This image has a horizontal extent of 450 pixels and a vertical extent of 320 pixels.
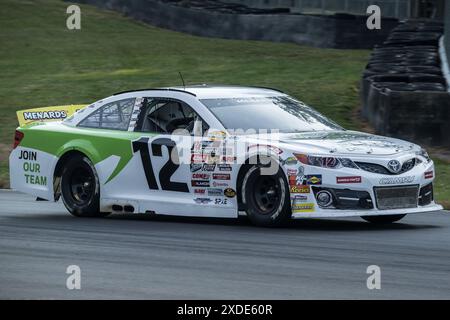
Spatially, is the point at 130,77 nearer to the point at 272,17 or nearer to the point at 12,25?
the point at 272,17

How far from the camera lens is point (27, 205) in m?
14.6

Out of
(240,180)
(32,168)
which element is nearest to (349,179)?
(240,180)

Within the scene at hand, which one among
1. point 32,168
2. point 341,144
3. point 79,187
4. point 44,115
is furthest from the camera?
point 44,115

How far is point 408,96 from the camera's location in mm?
18109

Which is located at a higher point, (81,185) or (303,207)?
(303,207)

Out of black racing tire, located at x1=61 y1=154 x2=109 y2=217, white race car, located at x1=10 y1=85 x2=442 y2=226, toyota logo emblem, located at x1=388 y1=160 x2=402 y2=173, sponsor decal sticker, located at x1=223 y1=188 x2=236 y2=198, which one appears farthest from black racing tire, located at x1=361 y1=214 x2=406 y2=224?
black racing tire, located at x1=61 y1=154 x2=109 y2=217

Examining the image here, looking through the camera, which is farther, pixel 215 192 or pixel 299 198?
pixel 215 192

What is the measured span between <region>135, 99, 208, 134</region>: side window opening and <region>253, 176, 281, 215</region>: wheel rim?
4.01 feet

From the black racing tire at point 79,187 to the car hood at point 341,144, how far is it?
7.46 ft

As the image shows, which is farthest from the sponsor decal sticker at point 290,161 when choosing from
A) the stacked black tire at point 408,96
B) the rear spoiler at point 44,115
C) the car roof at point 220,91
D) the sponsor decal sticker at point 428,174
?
the stacked black tire at point 408,96

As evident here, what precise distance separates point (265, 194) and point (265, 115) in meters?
1.15

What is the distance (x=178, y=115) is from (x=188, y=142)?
599mm

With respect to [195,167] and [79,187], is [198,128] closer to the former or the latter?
[195,167]

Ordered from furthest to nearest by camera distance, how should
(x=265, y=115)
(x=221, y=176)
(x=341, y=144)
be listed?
(x=265, y=115) → (x=221, y=176) → (x=341, y=144)
